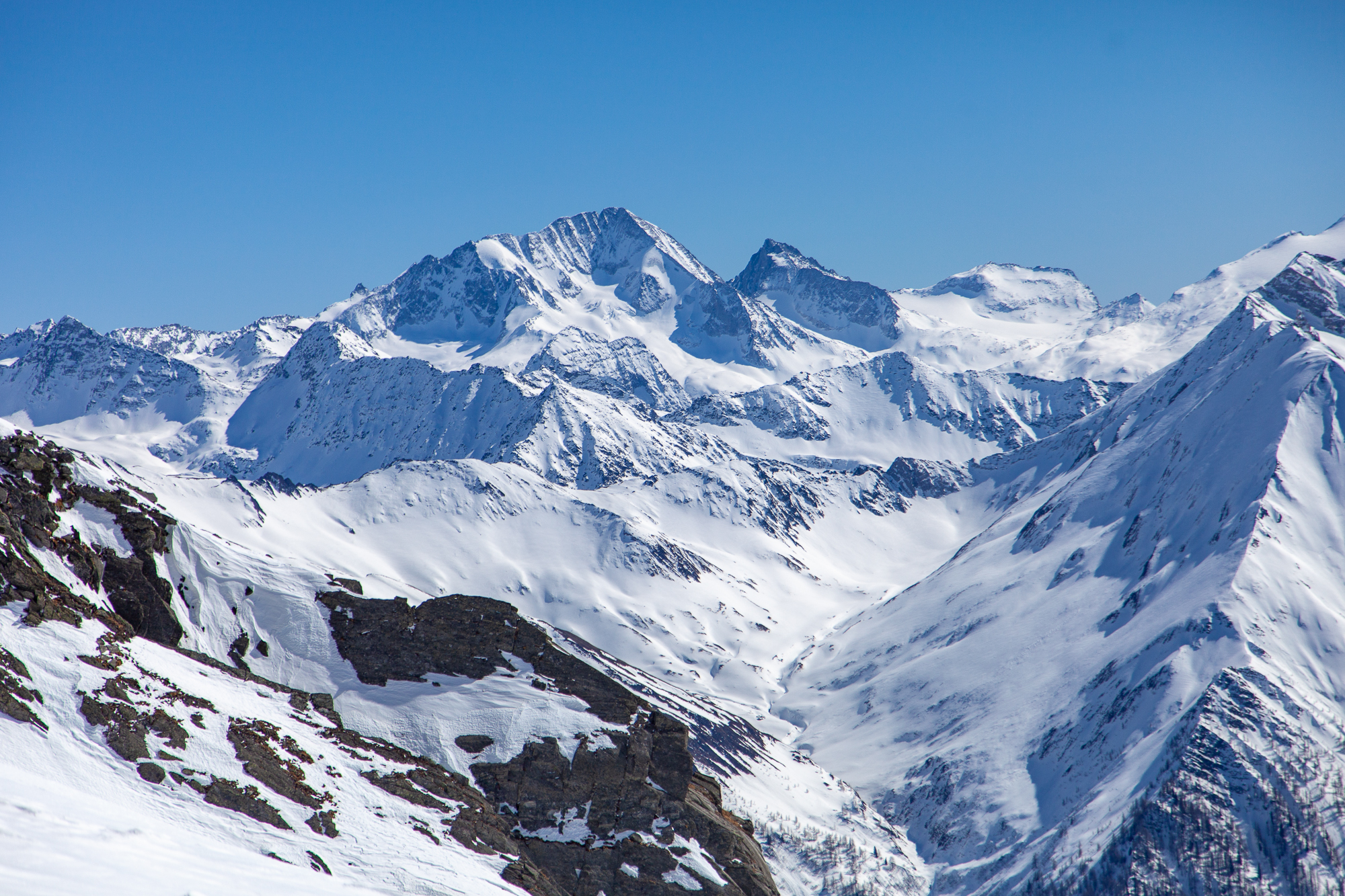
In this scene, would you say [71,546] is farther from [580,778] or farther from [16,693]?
[580,778]

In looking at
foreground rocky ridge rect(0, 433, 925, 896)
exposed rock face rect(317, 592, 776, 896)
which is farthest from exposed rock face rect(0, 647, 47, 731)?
exposed rock face rect(317, 592, 776, 896)

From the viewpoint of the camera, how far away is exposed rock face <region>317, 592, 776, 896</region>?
7425 cm

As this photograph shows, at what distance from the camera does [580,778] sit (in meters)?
79.0

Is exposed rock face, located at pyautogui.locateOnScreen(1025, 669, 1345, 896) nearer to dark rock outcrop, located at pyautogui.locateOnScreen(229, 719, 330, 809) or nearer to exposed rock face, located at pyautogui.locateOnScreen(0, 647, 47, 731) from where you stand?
dark rock outcrop, located at pyautogui.locateOnScreen(229, 719, 330, 809)

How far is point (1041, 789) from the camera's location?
19525 centimetres

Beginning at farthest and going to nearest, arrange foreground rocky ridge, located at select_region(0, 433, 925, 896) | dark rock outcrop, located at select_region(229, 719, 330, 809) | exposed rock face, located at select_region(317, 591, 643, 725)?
exposed rock face, located at select_region(317, 591, 643, 725) < dark rock outcrop, located at select_region(229, 719, 330, 809) < foreground rocky ridge, located at select_region(0, 433, 925, 896)

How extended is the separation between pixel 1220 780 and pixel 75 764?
169 metres

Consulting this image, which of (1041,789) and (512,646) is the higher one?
(512,646)

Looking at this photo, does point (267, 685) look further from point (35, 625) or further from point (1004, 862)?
point (1004, 862)

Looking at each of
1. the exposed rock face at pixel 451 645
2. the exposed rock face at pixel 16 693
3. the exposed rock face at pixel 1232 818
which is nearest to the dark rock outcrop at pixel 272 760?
the exposed rock face at pixel 16 693

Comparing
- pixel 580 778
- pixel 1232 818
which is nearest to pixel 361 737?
pixel 580 778

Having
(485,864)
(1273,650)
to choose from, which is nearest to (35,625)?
(485,864)

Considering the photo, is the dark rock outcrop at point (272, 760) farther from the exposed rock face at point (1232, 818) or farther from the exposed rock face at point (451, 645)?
the exposed rock face at point (1232, 818)

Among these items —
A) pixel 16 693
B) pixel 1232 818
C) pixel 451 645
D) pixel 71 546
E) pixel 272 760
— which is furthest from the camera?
pixel 1232 818
